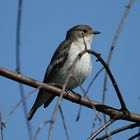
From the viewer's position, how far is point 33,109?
859cm

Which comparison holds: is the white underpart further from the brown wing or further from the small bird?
the brown wing

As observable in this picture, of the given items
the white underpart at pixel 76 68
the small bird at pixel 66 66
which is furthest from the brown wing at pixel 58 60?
the white underpart at pixel 76 68

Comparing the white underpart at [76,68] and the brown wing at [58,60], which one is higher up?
the brown wing at [58,60]

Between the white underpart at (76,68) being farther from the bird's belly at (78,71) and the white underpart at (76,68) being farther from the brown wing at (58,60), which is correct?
the brown wing at (58,60)

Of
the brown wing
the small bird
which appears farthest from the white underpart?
the brown wing

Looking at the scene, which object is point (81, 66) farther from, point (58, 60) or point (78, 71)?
point (58, 60)

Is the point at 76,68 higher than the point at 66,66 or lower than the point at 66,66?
lower

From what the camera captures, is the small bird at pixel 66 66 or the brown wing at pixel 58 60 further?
the brown wing at pixel 58 60

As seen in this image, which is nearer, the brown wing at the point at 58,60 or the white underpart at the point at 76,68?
the white underpart at the point at 76,68

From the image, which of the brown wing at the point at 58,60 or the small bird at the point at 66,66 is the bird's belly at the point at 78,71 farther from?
the brown wing at the point at 58,60

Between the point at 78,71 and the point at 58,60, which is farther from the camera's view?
the point at 58,60

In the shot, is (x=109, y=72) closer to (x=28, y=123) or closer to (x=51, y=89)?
(x=51, y=89)

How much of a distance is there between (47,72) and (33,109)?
0.79 m

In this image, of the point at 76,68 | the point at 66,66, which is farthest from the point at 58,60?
the point at 76,68
